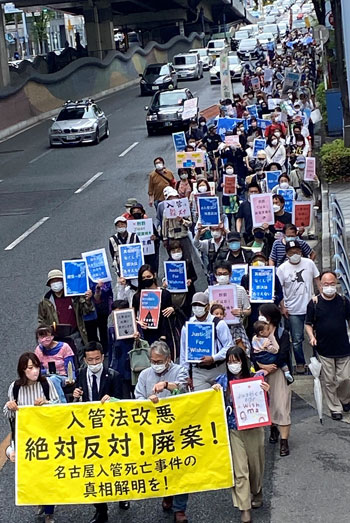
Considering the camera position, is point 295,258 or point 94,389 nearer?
point 94,389

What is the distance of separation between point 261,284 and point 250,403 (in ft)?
11.0

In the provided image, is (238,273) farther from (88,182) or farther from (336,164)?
(88,182)

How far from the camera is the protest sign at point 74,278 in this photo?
12480 millimetres

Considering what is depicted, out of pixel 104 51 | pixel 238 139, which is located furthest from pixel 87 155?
pixel 104 51

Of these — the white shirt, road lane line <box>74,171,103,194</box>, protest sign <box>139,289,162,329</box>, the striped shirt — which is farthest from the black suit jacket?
road lane line <box>74,171,103,194</box>

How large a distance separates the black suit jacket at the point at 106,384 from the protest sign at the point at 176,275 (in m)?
3.80

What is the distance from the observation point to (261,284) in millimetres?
12070

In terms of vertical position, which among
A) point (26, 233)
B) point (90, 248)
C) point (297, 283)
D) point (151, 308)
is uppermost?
point (151, 308)

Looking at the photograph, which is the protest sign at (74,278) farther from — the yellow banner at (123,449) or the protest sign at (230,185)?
the protest sign at (230,185)

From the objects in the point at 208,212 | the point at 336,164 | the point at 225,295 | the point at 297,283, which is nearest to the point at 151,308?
the point at 225,295

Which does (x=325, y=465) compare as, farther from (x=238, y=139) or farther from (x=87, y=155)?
(x=87, y=155)

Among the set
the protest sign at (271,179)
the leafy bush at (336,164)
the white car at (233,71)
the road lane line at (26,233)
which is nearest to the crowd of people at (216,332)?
the protest sign at (271,179)

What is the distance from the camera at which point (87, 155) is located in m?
34.9

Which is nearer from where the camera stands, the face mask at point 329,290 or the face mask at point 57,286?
the face mask at point 329,290
